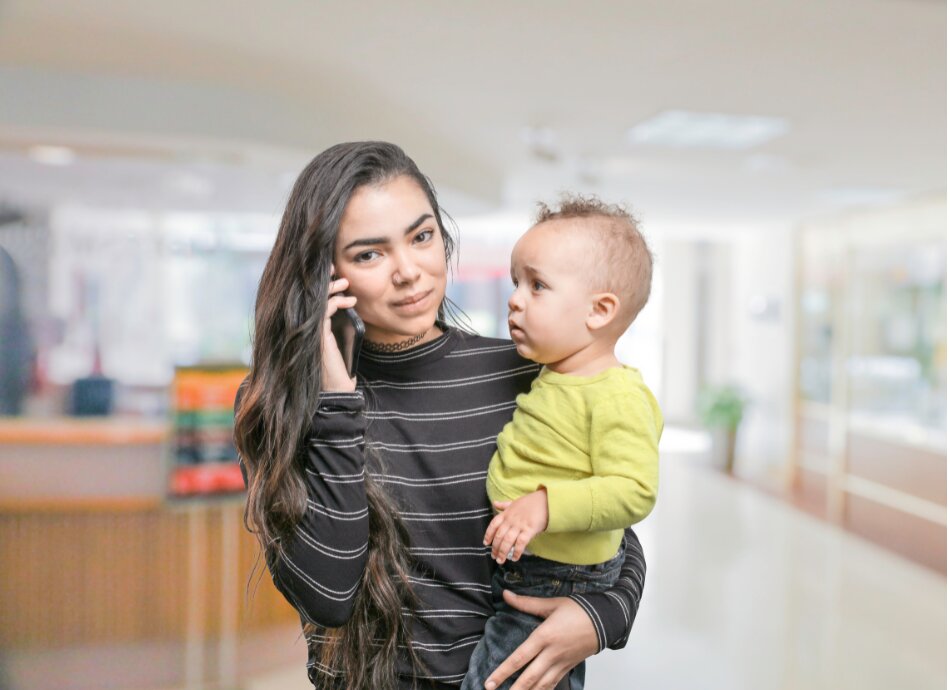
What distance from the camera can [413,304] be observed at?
3.27 ft

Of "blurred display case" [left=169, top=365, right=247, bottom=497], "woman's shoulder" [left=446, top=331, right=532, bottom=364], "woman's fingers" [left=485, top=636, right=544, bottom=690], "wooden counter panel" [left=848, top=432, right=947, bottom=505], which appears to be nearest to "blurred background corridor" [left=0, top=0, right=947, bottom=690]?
"blurred display case" [left=169, top=365, right=247, bottom=497]

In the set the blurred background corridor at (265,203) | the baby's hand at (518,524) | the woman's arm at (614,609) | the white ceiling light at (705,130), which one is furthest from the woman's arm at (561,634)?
the white ceiling light at (705,130)

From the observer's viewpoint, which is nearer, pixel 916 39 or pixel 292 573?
pixel 292 573

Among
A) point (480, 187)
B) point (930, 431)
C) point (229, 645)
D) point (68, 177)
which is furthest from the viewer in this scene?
point (930, 431)

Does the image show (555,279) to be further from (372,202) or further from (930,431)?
(930,431)

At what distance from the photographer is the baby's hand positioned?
0.95 meters

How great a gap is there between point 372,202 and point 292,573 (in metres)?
0.45

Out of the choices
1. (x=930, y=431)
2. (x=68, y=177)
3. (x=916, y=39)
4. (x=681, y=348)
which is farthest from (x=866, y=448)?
(x=68, y=177)

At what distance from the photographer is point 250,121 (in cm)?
324

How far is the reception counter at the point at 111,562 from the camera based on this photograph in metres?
3.41

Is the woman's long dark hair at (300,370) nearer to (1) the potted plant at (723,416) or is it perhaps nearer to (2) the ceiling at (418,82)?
(2) the ceiling at (418,82)

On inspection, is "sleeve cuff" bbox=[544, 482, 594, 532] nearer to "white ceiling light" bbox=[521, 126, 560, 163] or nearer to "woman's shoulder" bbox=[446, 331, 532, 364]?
"woman's shoulder" bbox=[446, 331, 532, 364]

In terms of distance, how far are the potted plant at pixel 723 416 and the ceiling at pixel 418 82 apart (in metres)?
4.57

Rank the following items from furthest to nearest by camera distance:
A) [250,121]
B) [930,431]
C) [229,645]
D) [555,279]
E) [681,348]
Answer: [681,348], [930,431], [229,645], [250,121], [555,279]
